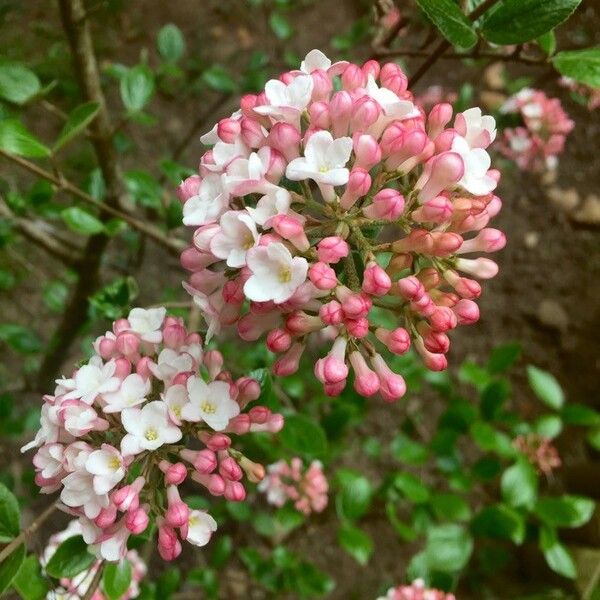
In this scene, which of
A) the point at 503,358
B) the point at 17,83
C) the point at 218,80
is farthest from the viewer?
the point at 218,80

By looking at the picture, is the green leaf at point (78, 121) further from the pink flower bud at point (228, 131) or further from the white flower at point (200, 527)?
Result: the white flower at point (200, 527)

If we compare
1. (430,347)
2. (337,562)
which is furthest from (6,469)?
(430,347)

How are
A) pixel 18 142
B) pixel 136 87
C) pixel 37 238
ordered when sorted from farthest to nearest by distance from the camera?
pixel 37 238
pixel 136 87
pixel 18 142

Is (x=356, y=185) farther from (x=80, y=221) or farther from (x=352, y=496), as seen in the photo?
(x=352, y=496)

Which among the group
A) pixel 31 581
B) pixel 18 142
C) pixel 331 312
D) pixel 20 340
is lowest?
pixel 20 340

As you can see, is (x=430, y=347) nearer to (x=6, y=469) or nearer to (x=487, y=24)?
(x=487, y=24)

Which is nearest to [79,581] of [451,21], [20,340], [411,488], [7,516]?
[7,516]
